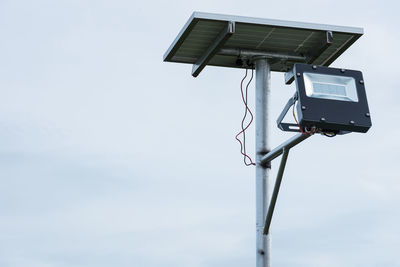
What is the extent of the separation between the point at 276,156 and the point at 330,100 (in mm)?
1452

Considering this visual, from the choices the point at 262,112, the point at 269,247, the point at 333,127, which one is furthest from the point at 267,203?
the point at 333,127

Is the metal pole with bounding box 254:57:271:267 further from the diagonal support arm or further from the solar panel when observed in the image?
the diagonal support arm

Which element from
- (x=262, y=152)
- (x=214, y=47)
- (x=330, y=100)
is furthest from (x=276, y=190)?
(x=214, y=47)

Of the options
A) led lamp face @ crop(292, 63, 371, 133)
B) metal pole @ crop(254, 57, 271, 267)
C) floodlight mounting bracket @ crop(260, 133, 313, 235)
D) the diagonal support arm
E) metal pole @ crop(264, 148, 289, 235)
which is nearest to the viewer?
led lamp face @ crop(292, 63, 371, 133)

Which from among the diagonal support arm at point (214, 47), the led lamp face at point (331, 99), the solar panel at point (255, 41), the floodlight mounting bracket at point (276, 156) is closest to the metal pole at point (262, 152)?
the floodlight mounting bracket at point (276, 156)

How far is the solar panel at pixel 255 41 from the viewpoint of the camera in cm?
916

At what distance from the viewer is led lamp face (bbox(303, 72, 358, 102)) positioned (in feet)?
26.5

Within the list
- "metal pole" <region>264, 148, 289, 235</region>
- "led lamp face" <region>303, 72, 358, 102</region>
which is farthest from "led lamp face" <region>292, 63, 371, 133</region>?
"metal pole" <region>264, 148, 289, 235</region>

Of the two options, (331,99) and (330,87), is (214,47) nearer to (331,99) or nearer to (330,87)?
(330,87)

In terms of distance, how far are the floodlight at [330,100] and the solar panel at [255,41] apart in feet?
4.01

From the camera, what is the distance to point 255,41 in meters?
9.64

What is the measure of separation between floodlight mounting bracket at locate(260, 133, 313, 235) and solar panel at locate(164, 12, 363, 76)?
1399 mm

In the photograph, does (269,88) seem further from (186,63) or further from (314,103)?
(314,103)

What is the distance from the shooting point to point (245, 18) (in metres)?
9.13
